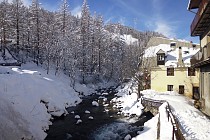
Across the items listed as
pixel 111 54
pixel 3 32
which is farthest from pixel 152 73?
Answer: pixel 111 54

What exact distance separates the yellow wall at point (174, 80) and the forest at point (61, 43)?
7513 mm

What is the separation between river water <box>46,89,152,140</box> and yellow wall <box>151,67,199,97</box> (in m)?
10.0

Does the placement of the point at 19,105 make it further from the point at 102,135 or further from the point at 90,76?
the point at 90,76

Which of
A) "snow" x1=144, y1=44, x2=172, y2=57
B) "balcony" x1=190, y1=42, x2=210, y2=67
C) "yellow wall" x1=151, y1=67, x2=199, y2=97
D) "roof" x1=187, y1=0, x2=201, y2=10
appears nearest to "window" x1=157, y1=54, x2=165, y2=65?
"snow" x1=144, y1=44, x2=172, y2=57

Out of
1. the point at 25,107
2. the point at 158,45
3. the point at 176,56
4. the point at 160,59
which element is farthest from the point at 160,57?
the point at 25,107

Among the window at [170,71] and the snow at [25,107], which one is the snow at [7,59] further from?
the window at [170,71]

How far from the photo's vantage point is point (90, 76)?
6272 cm

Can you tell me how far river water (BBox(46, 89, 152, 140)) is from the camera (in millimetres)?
20438

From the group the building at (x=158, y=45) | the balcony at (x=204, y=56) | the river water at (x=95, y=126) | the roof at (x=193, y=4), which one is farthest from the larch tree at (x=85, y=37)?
the balcony at (x=204, y=56)

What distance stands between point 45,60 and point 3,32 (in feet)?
38.6

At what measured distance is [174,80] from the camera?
37.2m

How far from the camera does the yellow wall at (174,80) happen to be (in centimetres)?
3534

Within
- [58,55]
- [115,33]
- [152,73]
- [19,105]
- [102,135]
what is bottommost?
[102,135]

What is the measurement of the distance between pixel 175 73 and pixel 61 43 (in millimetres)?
29679
